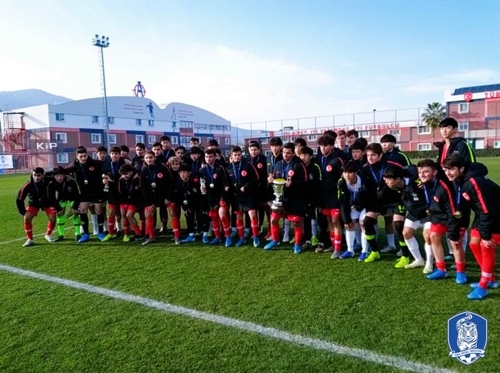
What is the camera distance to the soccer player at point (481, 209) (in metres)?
3.57

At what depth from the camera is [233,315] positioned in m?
3.65

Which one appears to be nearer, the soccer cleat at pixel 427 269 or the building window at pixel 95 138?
the soccer cleat at pixel 427 269

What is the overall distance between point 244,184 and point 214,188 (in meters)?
0.56

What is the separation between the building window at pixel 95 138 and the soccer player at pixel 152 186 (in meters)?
41.6

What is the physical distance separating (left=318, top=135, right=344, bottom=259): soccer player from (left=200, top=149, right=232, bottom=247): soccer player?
5.29 ft

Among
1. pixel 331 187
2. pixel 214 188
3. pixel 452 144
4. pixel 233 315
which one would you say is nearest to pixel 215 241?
pixel 214 188

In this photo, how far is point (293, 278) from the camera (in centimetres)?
463

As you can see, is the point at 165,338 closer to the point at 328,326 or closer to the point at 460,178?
the point at 328,326

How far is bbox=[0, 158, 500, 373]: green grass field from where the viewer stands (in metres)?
2.88

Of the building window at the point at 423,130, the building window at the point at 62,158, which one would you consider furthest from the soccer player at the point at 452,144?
the building window at the point at 423,130

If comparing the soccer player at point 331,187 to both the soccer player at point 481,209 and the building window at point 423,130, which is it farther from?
the building window at point 423,130

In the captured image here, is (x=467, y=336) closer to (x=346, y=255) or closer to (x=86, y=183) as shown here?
(x=346, y=255)

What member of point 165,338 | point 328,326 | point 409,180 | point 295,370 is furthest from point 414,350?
point 409,180

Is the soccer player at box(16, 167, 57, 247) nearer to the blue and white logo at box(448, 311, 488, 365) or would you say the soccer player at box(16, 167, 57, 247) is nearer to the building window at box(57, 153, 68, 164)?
the blue and white logo at box(448, 311, 488, 365)
